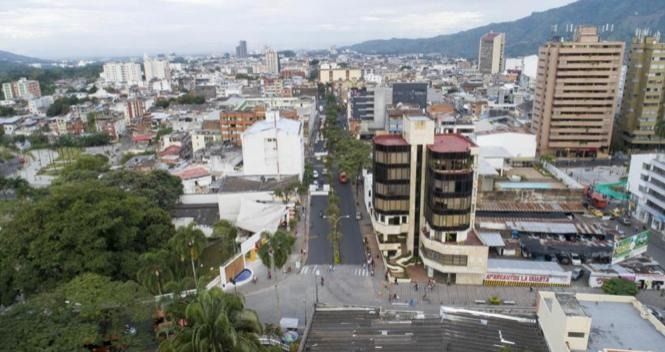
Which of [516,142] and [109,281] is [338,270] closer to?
[109,281]

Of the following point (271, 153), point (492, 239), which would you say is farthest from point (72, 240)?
point (492, 239)

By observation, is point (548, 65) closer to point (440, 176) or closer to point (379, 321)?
point (440, 176)

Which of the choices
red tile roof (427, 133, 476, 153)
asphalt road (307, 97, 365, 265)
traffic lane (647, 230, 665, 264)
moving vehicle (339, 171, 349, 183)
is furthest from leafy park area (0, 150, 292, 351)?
traffic lane (647, 230, 665, 264)

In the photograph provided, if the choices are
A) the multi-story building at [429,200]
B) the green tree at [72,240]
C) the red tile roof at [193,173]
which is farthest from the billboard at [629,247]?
the red tile roof at [193,173]

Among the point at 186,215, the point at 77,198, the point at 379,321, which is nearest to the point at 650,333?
the point at 379,321

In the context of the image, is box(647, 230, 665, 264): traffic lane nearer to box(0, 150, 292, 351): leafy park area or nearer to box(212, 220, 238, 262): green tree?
box(0, 150, 292, 351): leafy park area

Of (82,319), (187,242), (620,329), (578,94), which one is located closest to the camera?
(82,319)

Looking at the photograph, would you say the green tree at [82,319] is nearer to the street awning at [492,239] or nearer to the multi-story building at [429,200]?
the multi-story building at [429,200]
